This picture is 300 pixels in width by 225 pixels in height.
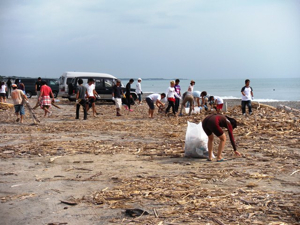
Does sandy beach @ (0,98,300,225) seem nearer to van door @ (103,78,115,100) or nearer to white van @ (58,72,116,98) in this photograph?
van door @ (103,78,115,100)

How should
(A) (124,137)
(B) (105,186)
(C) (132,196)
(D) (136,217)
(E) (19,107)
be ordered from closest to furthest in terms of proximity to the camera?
1. (D) (136,217)
2. (C) (132,196)
3. (B) (105,186)
4. (A) (124,137)
5. (E) (19,107)

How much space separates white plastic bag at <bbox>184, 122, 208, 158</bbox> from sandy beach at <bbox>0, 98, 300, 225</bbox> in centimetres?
20

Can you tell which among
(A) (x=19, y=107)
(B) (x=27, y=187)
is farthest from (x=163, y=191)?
(A) (x=19, y=107)

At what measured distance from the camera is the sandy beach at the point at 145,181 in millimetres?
5473

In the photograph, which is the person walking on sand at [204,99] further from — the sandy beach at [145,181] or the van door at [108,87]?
the van door at [108,87]

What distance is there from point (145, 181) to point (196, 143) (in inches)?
95.2

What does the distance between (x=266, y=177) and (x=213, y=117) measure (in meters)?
1.90

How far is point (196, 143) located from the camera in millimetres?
9281

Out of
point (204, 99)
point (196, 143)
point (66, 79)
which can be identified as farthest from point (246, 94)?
point (66, 79)

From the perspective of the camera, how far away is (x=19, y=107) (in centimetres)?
1661

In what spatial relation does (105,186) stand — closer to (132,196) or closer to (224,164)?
(132,196)

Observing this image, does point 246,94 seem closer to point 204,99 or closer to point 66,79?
point 204,99

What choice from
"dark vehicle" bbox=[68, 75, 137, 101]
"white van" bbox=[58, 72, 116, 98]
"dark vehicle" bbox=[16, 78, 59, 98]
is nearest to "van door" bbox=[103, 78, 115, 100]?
"dark vehicle" bbox=[68, 75, 137, 101]

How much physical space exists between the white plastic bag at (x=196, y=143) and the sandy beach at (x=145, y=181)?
8.0 inches
